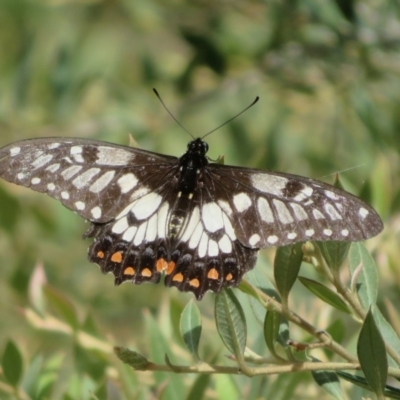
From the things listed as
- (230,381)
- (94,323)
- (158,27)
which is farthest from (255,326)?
(158,27)

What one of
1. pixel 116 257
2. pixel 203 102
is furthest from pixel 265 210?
pixel 203 102

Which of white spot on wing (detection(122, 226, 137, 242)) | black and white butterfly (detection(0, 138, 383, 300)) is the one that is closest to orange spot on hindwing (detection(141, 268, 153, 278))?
black and white butterfly (detection(0, 138, 383, 300))

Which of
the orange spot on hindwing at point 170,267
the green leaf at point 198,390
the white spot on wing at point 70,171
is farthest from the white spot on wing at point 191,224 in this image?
the green leaf at point 198,390

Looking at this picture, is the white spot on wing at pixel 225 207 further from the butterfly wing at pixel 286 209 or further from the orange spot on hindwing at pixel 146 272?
the orange spot on hindwing at pixel 146 272

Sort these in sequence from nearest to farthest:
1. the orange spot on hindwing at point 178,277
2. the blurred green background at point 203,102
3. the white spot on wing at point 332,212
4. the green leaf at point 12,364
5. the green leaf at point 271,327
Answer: the green leaf at point 271,327 → the white spot on wing at point 332,212 → the green leaf at point 12,364 → the orange spot on hindwing at point 178,277 → the blurred green background at point 203,102

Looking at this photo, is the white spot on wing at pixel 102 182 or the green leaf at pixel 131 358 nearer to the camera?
the green leaf at pixel 131 358

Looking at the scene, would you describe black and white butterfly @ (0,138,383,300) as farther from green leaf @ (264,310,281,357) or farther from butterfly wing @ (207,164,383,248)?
green leaf @ (264,310,281,357)

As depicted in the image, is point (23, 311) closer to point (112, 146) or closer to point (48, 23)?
point (112, 146)
